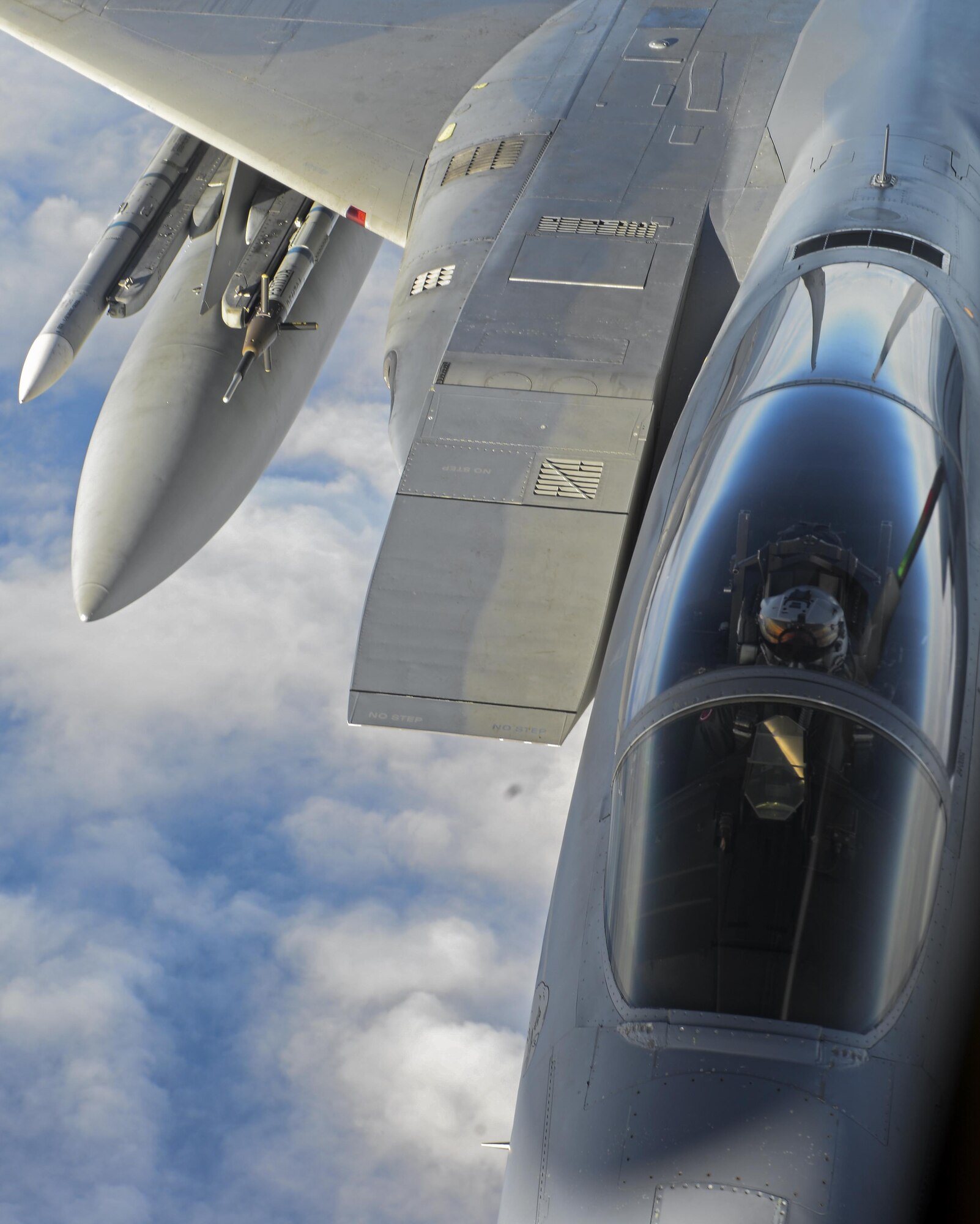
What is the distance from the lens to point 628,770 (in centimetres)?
482

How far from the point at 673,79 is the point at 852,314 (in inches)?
233

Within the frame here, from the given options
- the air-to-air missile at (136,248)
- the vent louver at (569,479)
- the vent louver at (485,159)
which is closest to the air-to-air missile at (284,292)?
the air-to-air missile at (136,248)

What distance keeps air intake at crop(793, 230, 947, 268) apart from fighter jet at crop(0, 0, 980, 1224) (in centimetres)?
3

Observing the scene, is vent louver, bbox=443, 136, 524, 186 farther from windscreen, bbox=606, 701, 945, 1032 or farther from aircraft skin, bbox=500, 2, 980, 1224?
windscreen, bbox=606, 701, 945, 1032

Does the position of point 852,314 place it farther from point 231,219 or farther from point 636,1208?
point 231,219

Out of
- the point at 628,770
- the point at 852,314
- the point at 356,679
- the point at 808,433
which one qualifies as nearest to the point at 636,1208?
the point at 628,770

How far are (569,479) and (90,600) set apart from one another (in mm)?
5785

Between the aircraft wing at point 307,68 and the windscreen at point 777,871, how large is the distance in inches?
319

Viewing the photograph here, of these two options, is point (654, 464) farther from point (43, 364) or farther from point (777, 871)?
point (43, 364)

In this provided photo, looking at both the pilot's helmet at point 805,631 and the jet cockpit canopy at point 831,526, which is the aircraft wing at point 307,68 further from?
the pilot's helmet at point 805,631

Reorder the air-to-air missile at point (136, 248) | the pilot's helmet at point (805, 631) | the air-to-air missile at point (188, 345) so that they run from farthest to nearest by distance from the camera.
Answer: the air-to-air missile at point (136, 248), the air-to-air missile at point (188, 345), the pilot's helmet at point (805, 631)

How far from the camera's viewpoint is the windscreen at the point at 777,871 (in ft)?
14.0

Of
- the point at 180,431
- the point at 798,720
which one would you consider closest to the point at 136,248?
the point at 180,431

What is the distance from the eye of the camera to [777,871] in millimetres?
4328
